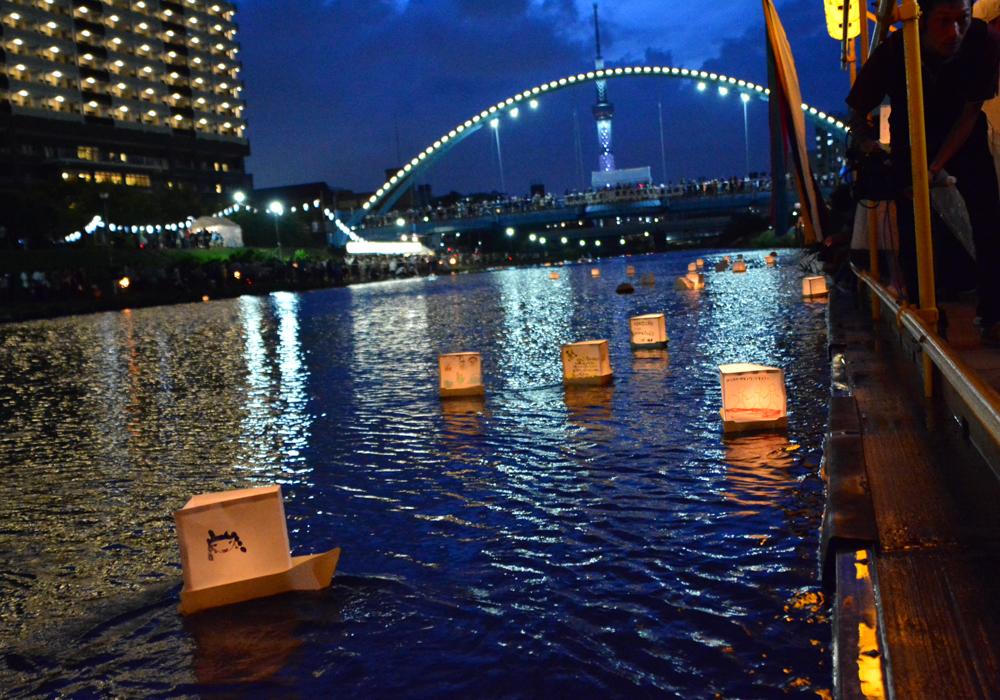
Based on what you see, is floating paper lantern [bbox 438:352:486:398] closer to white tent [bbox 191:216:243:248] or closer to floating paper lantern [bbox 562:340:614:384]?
floating paper lantern [bbox 562:340:614:384]

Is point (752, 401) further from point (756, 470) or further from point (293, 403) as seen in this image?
point (293, 403)

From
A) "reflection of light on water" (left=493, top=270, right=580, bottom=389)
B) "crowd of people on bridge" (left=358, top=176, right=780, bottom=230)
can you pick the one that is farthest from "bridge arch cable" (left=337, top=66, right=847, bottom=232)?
"reflection of light on water" (left=493, top=270, right=580, bottom=389)

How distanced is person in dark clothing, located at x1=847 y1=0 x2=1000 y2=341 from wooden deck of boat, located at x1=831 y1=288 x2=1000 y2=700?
1.80 ft

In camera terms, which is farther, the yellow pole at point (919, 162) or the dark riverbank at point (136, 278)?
the dark riverbank at point (136, 278)

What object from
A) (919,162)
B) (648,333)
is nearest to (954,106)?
(919,162)

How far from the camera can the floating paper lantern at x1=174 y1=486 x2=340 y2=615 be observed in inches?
152

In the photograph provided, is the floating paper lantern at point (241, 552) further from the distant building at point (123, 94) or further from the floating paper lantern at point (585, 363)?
the distant building at point (123, 94)

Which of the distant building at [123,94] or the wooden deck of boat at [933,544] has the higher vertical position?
the distant building at [123,94]

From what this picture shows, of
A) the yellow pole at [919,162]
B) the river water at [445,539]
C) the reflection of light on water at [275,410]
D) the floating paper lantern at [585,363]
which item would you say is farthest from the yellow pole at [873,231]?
→ the reflection of light on water at [275,410]

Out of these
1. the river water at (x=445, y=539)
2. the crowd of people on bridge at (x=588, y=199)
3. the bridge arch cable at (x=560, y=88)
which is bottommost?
the river water at (x=445, y=539)

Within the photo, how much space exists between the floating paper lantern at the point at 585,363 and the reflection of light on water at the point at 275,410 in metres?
2.52

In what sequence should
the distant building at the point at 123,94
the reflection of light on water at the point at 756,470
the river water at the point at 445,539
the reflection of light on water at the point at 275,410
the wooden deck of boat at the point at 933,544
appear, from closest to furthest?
the wooden deck of boat at the point at 933,544
the river water at the point at 445,539
the reflection of light on water at the point at 756,470
the reflection of light on water at the point at 275,410
the distant building at the point at 123,94

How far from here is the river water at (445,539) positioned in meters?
3.11

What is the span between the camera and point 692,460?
5746 millimetres
